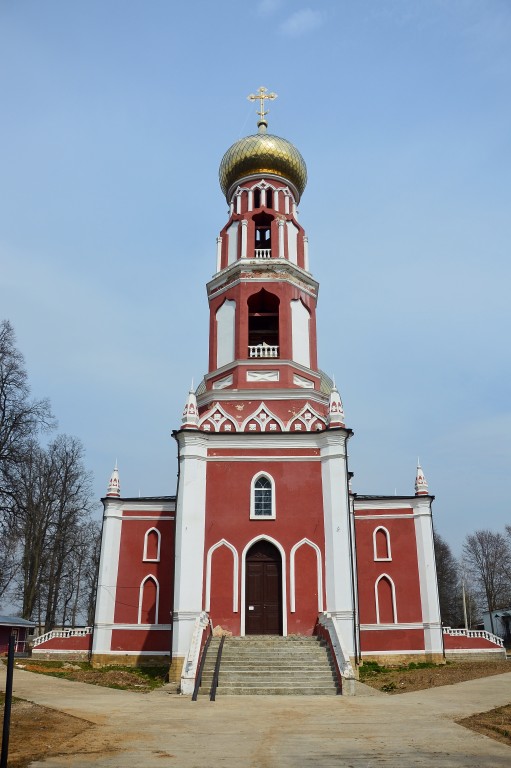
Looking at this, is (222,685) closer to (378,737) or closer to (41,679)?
(41,679)

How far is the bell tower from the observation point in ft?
64.8

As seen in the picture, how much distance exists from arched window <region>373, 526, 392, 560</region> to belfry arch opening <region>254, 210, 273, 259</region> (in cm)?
1170

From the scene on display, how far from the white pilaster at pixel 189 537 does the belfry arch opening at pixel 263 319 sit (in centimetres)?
552

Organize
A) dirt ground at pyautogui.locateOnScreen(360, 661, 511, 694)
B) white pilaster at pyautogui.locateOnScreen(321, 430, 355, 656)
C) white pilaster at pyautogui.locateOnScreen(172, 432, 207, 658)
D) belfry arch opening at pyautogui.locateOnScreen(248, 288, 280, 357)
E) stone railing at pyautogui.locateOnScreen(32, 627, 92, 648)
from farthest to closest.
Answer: belfry arch opening at pyautogui.locateOnScreen(248, 288, 280, 357) → stone railing at pyautogui.locateOnScreen(32, 627, 92, 648) → white pilaster at pyautogui.locateOnScreen(321, 430, 355, 656) → white pilaster at pyautogui.locateOnScreen(172, 432, 207, 658) → dirt ground at pyautogui.locateOnScreen(360, 661, 511, 694)

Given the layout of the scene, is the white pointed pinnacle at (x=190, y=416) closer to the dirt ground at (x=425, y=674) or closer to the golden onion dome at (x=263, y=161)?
the dirt ground at (x=425, y=674)

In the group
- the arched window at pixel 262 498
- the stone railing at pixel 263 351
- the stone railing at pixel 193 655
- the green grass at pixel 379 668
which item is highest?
the stone railing at pixel 263 351

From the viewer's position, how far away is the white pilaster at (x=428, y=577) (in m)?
23.1

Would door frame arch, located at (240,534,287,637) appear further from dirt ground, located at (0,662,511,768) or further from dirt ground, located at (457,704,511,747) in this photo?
dirt ground, located at (457,704,511,747)

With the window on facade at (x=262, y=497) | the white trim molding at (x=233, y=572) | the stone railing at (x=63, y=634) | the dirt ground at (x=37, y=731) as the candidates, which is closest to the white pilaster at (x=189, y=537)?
the white trim molding at (x=233, y=572)

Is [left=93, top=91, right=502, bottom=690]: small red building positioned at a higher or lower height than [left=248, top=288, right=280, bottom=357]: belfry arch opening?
lower

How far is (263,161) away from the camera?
1054 inches

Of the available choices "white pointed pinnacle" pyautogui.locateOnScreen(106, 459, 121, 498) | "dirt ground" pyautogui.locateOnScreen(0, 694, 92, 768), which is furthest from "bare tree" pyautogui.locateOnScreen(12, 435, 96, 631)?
"dirt ground" pyautogui.locateOnScreen(0, 694, 92, 768)

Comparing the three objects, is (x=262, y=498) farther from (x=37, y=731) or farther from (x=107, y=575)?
(x=37, y=731)

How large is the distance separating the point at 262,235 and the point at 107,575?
15059 mm
